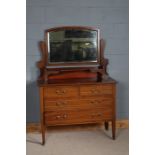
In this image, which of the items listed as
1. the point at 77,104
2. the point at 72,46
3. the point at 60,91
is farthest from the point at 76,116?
the point at 72,46

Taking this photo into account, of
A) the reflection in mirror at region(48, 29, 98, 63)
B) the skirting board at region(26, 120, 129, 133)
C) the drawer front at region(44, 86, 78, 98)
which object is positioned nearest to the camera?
the drawer front at region(44, 86, 78, 98)

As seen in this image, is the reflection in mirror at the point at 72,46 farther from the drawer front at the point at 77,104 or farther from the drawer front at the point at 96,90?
the drawer front at the point at 77,104

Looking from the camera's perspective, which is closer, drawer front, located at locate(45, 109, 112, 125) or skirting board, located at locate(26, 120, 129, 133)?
drawer front, located at locate(45, 109, 112, 125)

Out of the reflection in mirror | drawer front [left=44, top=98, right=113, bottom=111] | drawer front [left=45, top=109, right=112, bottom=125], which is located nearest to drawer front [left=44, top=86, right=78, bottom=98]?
drawer front [left=44, top=98, right=113, bottom=111]

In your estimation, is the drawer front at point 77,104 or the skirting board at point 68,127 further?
the skirting board at point 68,127

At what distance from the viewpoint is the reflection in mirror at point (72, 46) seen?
350cm

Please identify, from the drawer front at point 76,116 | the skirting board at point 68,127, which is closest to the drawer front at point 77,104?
the drawer front at point 76,116

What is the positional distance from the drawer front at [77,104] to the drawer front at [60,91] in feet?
0.23

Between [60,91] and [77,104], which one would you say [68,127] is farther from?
[60,91]

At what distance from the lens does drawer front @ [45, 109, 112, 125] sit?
3.15 meters

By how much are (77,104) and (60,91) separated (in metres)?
0.27

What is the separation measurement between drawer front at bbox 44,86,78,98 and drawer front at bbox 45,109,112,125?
0.69 feet

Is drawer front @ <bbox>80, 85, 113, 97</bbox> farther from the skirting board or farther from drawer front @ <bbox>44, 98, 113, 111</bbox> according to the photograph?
the skirting board
